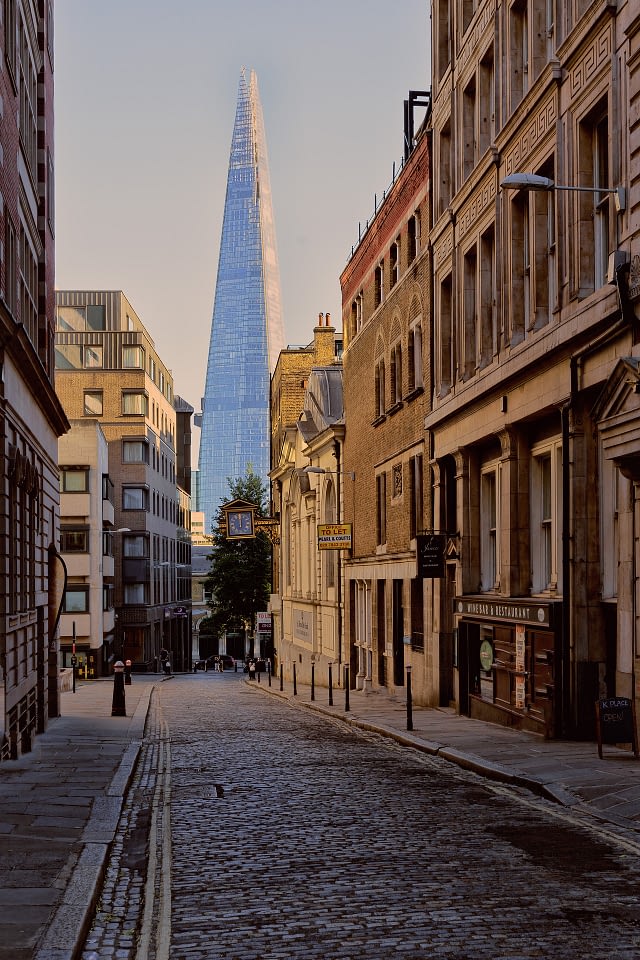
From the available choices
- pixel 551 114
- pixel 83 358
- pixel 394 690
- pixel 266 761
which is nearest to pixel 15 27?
pixel 551 114

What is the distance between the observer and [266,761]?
58.5 ft

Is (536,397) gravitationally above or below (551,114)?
below

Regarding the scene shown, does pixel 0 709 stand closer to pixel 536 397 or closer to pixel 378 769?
pixel 378 769

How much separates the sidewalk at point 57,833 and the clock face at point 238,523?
34.1 m

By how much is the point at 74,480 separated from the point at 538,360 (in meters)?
→ 46.6

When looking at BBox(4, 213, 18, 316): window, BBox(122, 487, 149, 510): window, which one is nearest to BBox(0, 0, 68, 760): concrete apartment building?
BBox(4, 213, 18, 316): window

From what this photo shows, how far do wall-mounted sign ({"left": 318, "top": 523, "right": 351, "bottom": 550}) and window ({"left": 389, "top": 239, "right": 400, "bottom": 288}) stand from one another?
8.51m

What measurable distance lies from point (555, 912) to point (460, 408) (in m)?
19.1

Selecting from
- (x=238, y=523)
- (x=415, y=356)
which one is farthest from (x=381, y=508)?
(x=238, y=523)

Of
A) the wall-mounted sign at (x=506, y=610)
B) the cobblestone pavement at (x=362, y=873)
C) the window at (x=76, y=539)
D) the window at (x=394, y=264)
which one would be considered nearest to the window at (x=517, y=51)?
the wall-mounted sign at (x=506, y=610)

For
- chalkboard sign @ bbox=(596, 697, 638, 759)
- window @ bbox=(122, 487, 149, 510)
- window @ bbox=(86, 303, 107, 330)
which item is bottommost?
chalkboard sign @ bbox=(596, 697, 638, 759)

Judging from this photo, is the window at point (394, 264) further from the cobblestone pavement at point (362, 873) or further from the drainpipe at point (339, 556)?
the cobblestone pavement at point (362, 873)

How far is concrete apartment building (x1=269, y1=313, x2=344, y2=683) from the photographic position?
160 feet

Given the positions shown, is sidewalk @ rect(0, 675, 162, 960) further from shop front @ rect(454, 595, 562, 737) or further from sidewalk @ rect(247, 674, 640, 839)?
shop front @ rect(454, 595, 562, 737)
